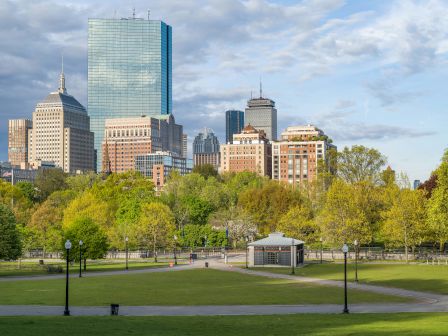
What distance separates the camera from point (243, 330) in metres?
32.4

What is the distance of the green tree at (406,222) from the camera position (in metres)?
105

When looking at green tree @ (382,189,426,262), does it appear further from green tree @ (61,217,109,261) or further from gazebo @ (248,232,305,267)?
green tree @ (61,217,109,261)

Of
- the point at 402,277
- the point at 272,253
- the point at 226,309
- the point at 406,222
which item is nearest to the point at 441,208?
the point at 406,222

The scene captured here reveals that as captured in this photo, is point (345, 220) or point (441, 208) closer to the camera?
point (441, 208)

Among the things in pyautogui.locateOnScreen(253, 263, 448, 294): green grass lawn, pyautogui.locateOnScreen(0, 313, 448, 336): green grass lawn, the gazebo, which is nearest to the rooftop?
the gazebo

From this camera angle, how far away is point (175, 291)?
5694 cm

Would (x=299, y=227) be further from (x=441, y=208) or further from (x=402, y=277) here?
(x=402, y=277)

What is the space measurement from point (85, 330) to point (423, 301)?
27.7 m

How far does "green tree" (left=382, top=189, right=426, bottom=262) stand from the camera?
105062 mm

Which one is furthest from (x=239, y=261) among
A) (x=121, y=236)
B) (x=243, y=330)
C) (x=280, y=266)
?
(x=243, y=330)

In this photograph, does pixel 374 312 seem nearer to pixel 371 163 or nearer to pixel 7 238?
pixel 7 238

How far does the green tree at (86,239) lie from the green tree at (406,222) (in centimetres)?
4480

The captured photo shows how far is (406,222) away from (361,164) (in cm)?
3058

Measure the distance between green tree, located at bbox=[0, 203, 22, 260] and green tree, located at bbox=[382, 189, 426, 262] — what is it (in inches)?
2216
